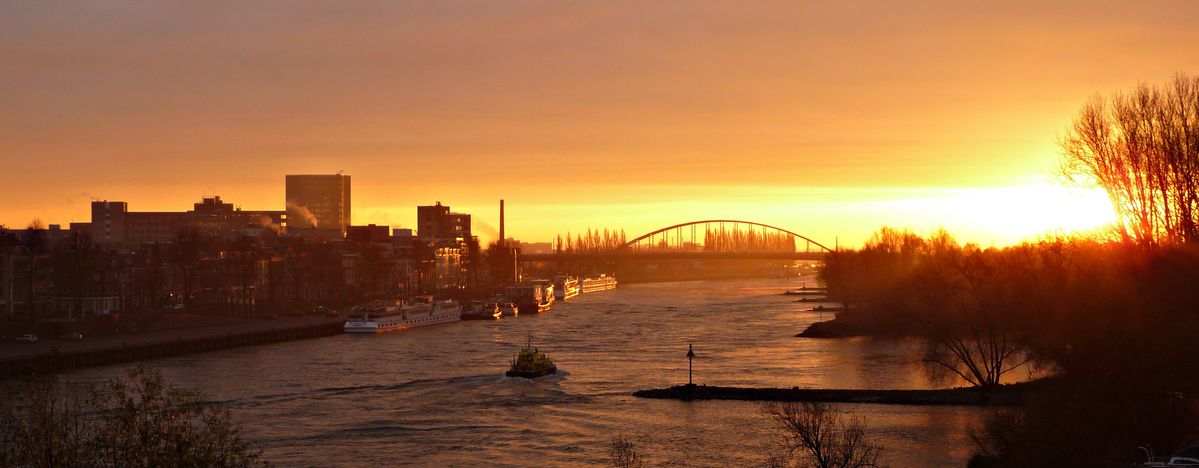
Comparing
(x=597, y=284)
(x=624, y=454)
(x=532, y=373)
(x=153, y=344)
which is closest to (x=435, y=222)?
(x=597, y=284)

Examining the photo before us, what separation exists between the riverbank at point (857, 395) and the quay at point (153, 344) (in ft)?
69.1

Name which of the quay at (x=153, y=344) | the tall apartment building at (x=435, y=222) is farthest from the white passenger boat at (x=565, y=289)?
the quay at (x=153, y=344)

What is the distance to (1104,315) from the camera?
27812 mm

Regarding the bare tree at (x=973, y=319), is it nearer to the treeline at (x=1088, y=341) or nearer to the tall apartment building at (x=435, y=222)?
the treeline at (x=1088, y=341)

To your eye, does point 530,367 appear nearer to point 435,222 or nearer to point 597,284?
point 597,284

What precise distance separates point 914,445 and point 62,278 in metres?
55.5

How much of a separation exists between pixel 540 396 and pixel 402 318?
41450mm

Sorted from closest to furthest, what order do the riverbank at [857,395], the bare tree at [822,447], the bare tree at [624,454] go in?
1. the bare tree at [822,447]
2. the bare tree at [624,454]
3. the riverbank at [857,395]

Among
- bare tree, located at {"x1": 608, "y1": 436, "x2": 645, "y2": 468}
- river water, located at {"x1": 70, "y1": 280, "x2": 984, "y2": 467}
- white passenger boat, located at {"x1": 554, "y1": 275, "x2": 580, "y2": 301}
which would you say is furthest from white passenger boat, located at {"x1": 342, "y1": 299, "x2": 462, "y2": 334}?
bare tree, located at {"x1": 608, "y1": 436, "x2": 645, "y2": 468}

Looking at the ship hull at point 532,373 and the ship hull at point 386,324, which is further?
the ship hull at point 386,324

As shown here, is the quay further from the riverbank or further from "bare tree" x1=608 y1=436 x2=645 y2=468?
the riverbank

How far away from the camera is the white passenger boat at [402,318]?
75375mm

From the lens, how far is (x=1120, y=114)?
122ft

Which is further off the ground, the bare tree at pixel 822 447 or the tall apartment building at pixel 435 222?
the tall apartment building at pixel 435 222
